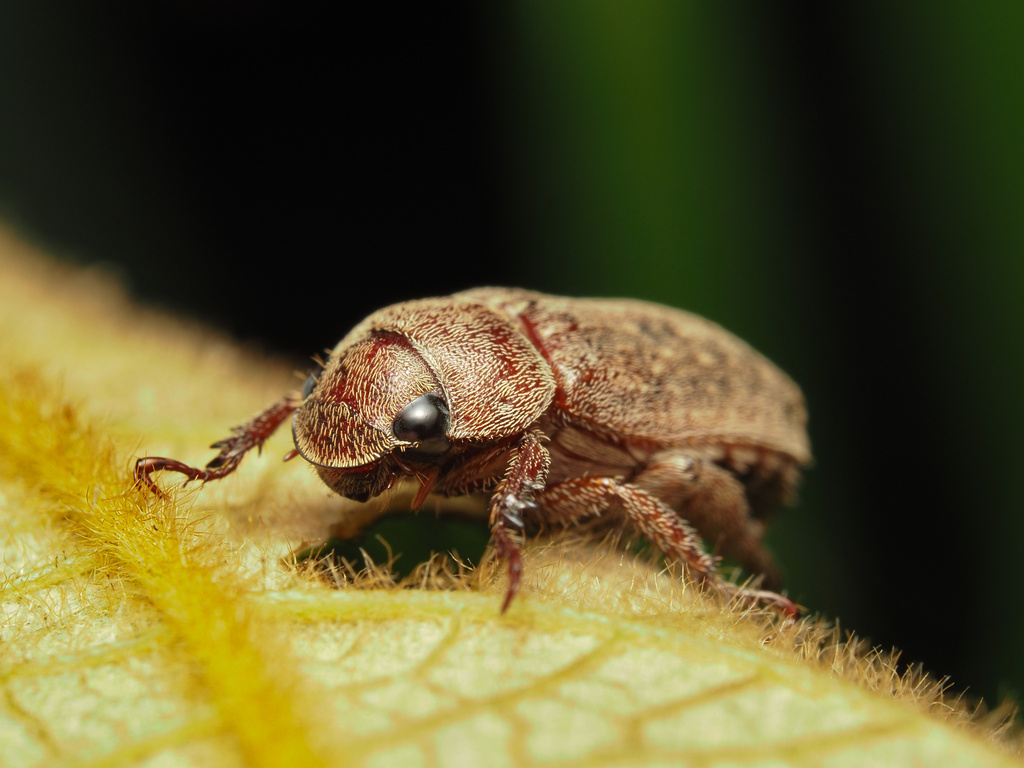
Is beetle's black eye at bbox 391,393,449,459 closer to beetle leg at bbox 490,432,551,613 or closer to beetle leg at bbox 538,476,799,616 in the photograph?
beetle leg at bbox 490,432,551,613

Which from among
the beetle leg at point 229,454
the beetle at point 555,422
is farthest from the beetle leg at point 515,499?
the beetle leg at point 229,454

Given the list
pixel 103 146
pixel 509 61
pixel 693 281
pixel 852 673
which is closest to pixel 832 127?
pixel 693 281

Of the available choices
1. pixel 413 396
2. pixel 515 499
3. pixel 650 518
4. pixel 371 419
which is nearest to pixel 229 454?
pixel 371 419

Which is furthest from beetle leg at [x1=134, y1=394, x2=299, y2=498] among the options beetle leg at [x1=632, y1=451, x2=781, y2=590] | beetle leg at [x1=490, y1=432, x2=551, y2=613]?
beetle leg at [x1=632, y1=451, x2=781, y2=590]

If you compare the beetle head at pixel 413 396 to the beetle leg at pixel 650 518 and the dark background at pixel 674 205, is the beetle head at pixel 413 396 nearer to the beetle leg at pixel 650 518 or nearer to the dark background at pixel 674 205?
the beetle leg at pixel 650 518

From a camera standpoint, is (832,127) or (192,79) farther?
(192,79)

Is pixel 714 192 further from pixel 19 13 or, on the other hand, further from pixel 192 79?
pixel 19 13

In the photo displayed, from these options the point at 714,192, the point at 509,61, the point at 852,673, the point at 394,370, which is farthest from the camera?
the point at 509,61
